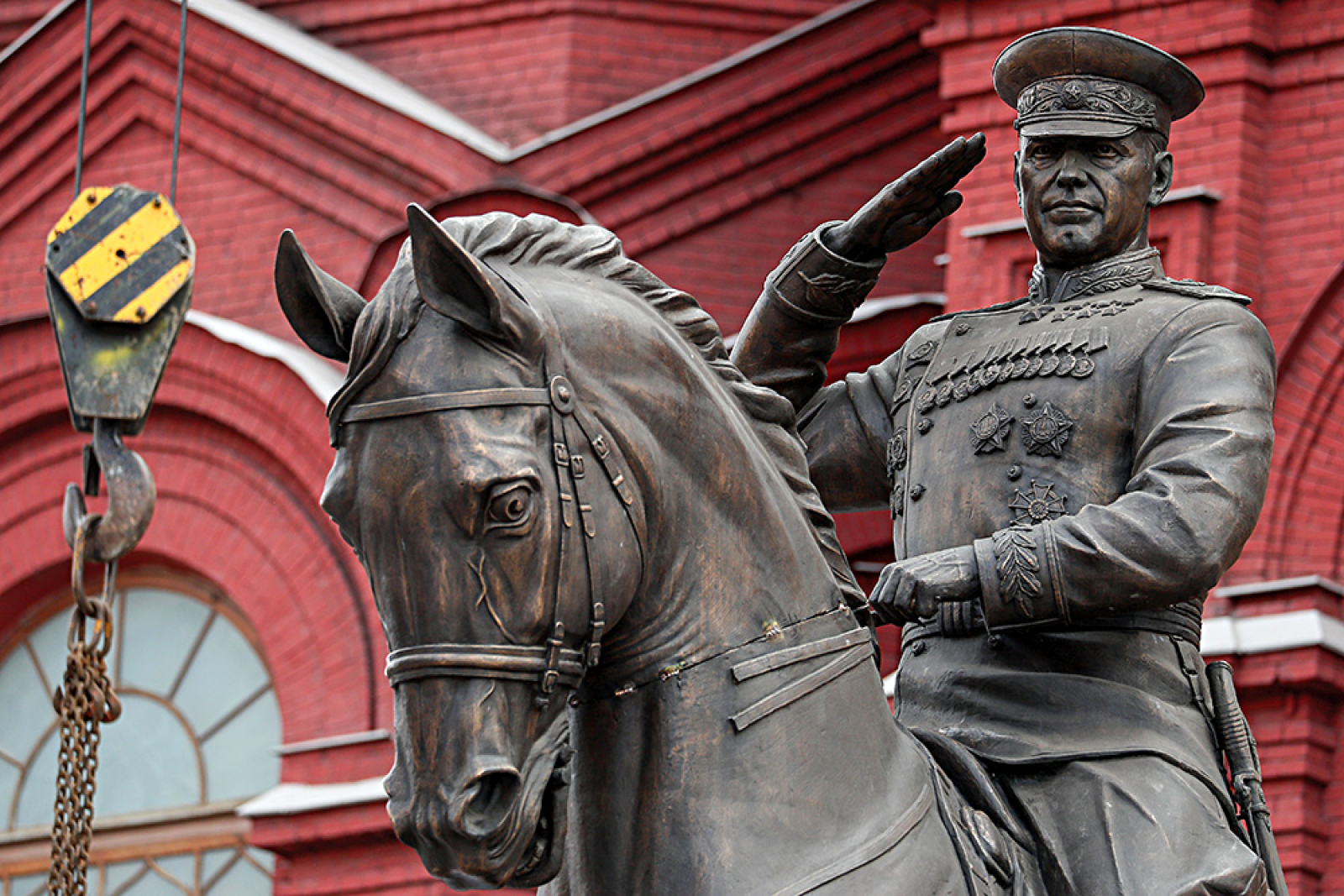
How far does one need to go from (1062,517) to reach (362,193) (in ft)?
32.5

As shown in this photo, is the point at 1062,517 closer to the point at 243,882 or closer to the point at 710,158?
the point at 710,158

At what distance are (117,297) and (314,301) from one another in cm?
487

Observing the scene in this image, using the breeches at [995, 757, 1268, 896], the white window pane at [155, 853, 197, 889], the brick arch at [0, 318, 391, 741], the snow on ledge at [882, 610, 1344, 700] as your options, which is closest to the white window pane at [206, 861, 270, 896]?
the white window pane at [155, 853, 197, 889]

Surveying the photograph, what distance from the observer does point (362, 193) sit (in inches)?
518

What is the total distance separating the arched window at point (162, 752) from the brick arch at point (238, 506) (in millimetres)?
356

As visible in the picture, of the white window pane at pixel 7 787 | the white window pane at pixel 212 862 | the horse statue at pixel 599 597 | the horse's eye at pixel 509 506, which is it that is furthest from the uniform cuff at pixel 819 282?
the white window pane at pixel 7 787

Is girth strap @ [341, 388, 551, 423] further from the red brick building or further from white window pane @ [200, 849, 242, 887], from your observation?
white window pane @ [200, 849, 242, 887]

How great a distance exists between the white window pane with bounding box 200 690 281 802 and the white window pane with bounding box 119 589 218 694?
493mm

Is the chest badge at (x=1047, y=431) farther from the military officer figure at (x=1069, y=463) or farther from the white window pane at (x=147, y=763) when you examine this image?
the white window pane at (x=147, y=763)

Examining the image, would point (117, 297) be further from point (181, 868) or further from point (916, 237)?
point (181, 868)

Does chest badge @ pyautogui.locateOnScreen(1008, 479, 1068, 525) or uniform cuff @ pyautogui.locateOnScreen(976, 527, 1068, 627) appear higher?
chest badge @ pyautogui.locateOnScreen(1008, 479, 1068, 525)

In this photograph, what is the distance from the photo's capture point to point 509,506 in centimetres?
308

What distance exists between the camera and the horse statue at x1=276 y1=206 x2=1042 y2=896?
3082 millimetres

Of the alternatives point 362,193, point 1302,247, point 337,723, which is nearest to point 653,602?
point 1302,247
